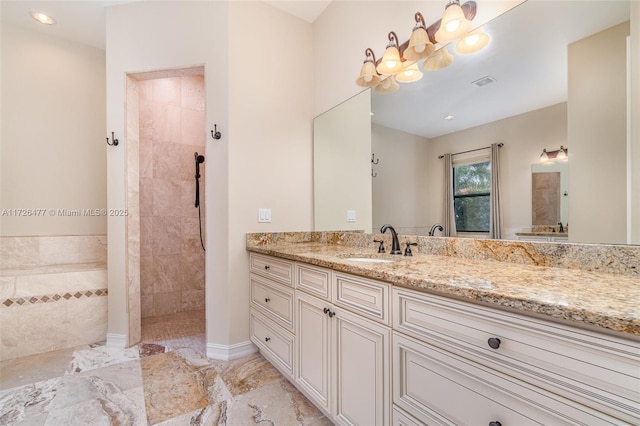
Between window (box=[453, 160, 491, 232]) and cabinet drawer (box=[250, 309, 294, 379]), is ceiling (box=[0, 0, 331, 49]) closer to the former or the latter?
window (box=[453, 160, 491, 232])

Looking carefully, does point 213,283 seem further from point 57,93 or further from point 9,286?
point 57,93

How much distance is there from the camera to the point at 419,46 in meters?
1.61

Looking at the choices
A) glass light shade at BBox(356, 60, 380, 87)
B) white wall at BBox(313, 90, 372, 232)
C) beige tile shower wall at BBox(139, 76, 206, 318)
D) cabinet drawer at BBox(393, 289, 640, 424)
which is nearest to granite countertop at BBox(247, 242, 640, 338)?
cabinet drawer at BBox(393, 289, 640, 424)

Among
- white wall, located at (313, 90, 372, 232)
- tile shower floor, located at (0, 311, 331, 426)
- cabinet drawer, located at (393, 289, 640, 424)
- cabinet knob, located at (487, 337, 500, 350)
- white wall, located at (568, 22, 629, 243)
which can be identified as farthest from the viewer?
white wall, located at (313, 90, 372, 232)

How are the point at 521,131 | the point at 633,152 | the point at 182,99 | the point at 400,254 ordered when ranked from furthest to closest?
the point at 182,99 < the point at 400,254 < the point at 521,131 < the point at 633,152

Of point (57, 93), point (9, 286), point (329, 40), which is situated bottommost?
point (9, 286)

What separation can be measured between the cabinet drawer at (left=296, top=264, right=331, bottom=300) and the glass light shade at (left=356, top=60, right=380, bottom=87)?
135cm

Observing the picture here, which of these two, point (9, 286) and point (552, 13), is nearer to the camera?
point (552, 13)

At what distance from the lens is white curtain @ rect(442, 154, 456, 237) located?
61.6 inches

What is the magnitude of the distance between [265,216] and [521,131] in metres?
1.78

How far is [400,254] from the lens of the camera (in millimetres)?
1686

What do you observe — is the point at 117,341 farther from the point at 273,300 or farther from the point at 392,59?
the point at 392,59

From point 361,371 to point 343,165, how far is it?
160cm

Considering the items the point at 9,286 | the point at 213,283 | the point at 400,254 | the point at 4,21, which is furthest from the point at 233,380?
the point at 4,21
